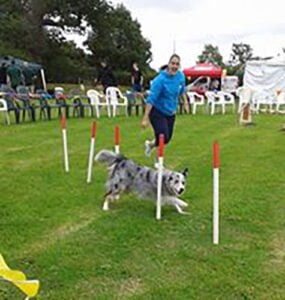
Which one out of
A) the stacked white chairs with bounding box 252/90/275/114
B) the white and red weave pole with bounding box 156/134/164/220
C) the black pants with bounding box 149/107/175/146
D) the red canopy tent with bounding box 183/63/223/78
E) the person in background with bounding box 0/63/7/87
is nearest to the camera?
the white and red weave pole with bounding box 156/134/164/220

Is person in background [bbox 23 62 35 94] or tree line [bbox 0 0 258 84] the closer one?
person in background [bbox 23 62 35 94]

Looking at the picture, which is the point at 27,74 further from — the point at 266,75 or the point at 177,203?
the point at 177,203

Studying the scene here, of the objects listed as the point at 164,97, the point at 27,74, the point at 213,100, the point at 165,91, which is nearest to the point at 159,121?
the point at 164,97

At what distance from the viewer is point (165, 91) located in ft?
24.9

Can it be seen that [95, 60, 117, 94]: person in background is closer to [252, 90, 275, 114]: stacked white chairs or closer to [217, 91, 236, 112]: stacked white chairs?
[217, 91, 236, 112]: stacked white chairs

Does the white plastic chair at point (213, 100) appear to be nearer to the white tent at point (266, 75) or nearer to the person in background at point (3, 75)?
the white tent at point (266, 75)

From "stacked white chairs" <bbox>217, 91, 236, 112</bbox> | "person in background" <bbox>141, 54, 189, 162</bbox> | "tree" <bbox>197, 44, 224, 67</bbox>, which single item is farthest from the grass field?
"tree" <bbox>197, 44, 224, 67</bbox>

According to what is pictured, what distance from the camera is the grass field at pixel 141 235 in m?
4.18

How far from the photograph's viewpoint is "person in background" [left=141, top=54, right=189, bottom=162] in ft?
24.5

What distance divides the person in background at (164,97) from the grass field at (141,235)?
0.96 m

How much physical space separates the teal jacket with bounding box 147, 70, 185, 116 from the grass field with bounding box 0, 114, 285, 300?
45.0 inches

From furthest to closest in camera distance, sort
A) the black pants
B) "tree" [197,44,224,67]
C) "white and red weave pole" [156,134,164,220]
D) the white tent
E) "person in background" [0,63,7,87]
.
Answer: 1. "tree" [197,44,224,67]
2. the white tent
3. "person in background" [0,63,7,87]
4. the black pants
5. "white and red weave pole" [156,134,164,220]

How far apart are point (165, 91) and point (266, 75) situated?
20.3 m

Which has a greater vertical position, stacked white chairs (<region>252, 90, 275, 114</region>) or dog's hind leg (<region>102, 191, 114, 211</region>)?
dog's hind leg (<region>102, 191, 114, 211</region>)
